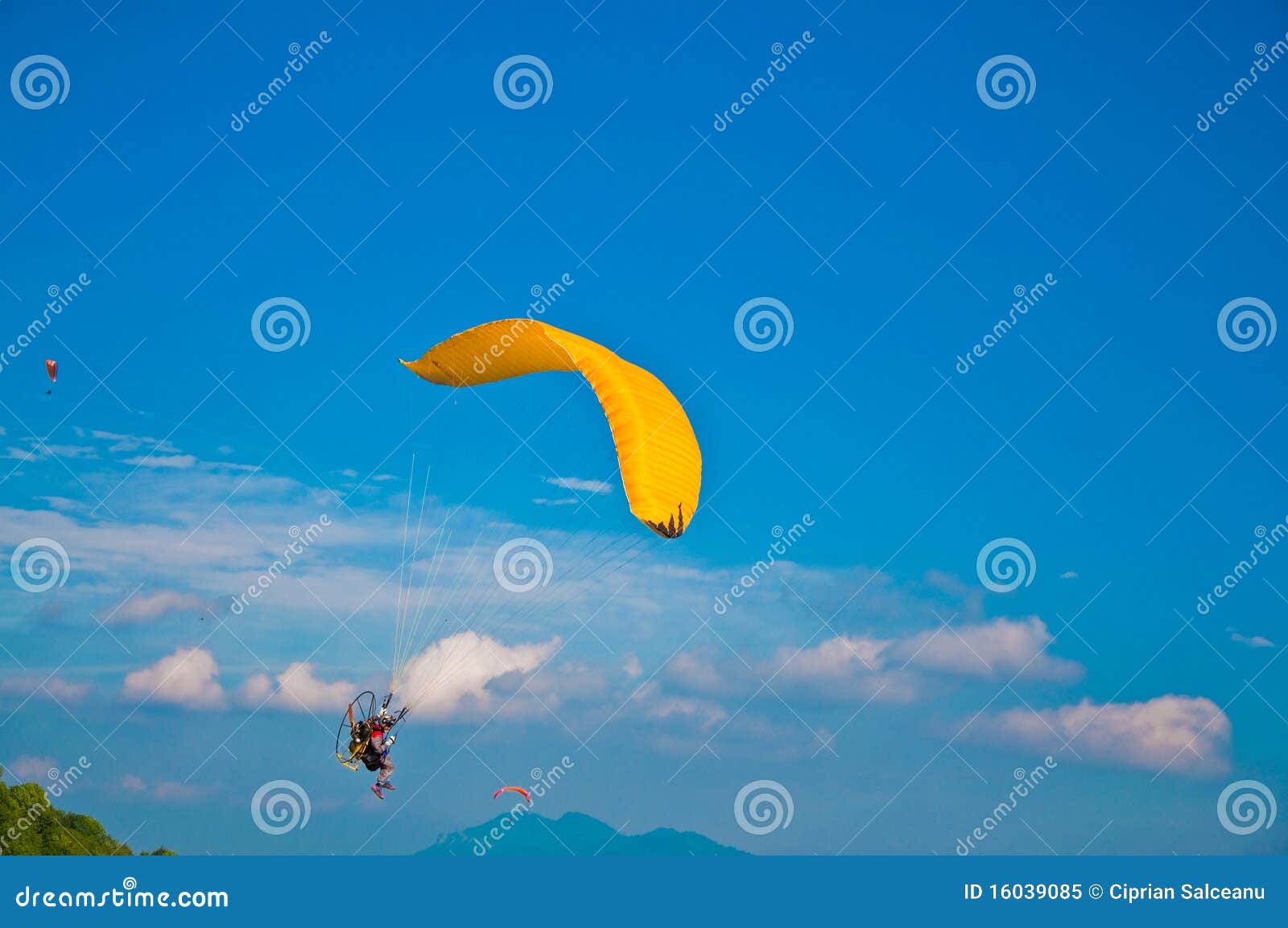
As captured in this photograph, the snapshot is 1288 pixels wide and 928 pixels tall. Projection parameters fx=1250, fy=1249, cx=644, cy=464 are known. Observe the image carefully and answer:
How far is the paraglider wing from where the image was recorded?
2322 cm

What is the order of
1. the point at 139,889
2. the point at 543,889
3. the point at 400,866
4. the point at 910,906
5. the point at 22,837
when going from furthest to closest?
the point at 400,866
the point at 22,837
the point at 543,889
the point at 910,906
the point at 139,889

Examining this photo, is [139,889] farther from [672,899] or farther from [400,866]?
[400,866]

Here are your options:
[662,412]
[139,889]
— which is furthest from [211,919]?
[662,412]

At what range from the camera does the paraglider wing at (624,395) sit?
2322 cm

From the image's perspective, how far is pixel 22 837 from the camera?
5384 cm

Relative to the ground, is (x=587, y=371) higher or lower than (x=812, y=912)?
higher

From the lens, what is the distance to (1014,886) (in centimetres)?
2980

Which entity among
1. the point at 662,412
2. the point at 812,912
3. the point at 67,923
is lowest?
the point at 67,923

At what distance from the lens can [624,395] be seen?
79.3 ft

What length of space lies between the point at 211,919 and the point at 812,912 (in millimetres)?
16145

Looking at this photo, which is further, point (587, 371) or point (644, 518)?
point (587, 371)

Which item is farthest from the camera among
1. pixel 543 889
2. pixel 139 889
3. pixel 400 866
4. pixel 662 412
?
pixel 400 866

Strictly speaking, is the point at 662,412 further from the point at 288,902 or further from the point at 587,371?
the point at 288,902

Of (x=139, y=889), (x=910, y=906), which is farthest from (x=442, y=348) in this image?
(x=910, y=906)
